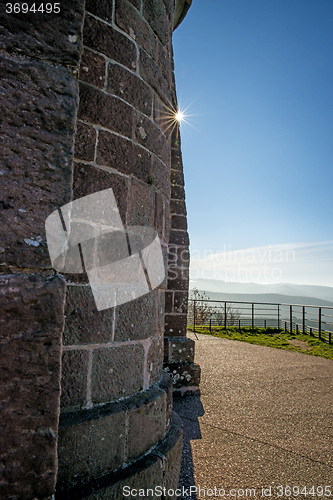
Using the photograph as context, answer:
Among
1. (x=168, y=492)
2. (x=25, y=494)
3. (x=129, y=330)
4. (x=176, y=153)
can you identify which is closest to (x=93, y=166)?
(x=129, y=330)

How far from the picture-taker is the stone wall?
106 centimetres

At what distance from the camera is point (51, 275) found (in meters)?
1.12

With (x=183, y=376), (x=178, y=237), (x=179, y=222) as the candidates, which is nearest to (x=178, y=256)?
(x=178, y=237)

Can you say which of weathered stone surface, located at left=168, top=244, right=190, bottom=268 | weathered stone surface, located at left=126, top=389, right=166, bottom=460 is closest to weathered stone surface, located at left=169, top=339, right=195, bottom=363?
weathered stone surface, located at left=168, top=244, right=190, bottom=268

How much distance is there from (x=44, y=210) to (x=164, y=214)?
3.84 feet

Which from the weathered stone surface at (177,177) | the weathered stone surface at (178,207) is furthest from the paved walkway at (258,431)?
the weathered stone surface at (177,177)

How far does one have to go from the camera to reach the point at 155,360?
1.98 m

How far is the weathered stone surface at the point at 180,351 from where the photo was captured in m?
4.22

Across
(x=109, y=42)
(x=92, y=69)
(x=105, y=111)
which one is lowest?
(x=105, y=111)

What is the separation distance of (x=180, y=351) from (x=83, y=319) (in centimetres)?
302

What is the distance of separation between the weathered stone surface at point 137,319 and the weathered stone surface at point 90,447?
0.39 metres

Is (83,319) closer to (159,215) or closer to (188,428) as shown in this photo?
(159,215)

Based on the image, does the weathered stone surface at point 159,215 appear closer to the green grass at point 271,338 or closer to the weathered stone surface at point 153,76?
the weathered stone surface at point 153,76

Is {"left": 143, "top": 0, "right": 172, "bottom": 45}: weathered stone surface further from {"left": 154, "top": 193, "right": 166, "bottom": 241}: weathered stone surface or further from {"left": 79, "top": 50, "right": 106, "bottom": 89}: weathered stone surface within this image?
{"left": 154, "top": 193, "right": 166, "bottom": 241}: weathered stone surface
